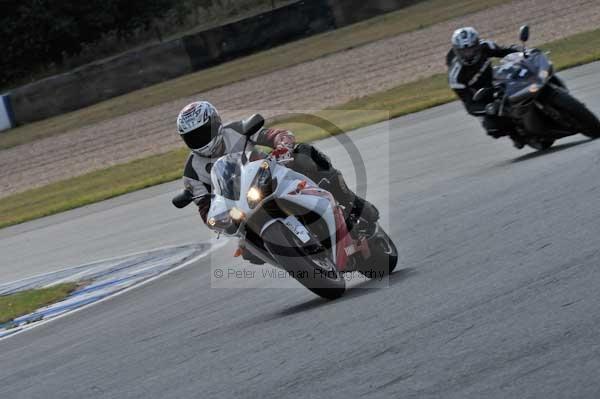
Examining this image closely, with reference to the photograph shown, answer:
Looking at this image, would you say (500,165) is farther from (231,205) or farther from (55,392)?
(55,392)

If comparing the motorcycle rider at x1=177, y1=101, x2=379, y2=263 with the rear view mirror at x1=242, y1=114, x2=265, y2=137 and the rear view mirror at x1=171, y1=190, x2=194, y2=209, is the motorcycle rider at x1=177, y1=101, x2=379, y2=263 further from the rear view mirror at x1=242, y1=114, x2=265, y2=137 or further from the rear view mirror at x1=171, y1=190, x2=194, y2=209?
the rear view mirror at x1=242, y1=114, x2=265, y2=137

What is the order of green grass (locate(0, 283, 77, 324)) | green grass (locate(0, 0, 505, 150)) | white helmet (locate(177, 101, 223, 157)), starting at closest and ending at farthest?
1. white helmet (locate(177, 101, 223, 157))
2. green grass (locate(0, 283, 77, 324))
3. green grass (locate(0, 0, 505, 150))

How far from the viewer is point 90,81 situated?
1407 inches

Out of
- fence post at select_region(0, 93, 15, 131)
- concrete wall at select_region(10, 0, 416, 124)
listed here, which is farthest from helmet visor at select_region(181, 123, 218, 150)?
fence post at select_region(0, 93, 15, 131)

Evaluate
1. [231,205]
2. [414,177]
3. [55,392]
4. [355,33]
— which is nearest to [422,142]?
[414,177]

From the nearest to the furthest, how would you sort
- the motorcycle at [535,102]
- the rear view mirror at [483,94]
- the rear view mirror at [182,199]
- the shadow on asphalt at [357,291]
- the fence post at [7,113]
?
the shadow on asphalt at [357,291], the rear view mirror at [182,199], the motorcycle at [535,102], the rear view mirror at [483,94], the fence post at [7,113]

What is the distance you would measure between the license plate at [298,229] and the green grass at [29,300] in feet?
14.1

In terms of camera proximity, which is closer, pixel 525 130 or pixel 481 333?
pixel 481 333

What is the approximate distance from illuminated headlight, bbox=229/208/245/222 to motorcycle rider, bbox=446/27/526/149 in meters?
5.74

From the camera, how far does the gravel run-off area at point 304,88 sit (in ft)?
81.3

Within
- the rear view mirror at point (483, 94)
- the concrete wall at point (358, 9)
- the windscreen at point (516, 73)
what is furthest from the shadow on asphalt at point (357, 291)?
the concrete wall at point (358, 9)

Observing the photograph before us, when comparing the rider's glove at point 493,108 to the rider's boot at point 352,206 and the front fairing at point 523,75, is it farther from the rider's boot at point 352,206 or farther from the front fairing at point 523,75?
the rider's boot at point 352,206

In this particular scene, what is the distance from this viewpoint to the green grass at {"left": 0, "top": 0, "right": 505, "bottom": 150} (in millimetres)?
31969

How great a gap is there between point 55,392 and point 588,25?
20626 millimetres
